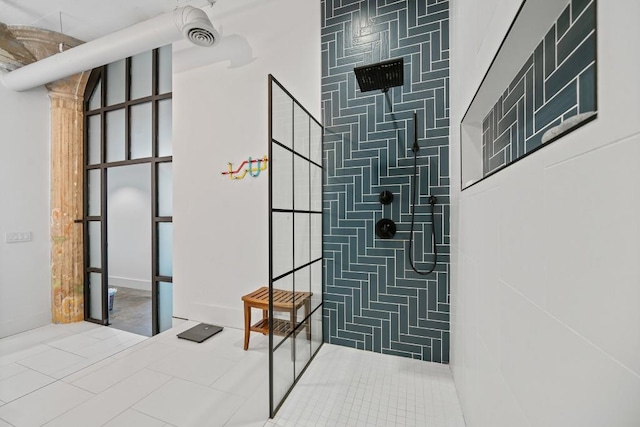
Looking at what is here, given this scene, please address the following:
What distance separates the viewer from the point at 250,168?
2.71 meters

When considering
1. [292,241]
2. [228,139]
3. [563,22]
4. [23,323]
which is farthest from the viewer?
[23,323]

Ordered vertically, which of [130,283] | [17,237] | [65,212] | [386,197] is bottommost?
[130,283]

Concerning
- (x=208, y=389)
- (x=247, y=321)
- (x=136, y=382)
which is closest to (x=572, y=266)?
(x=208, y=389)

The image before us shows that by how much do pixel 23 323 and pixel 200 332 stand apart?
224 cm

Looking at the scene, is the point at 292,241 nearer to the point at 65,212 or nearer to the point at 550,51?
the point at 550,51

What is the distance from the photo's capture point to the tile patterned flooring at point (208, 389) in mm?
1562

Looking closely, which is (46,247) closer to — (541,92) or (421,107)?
(421,107)

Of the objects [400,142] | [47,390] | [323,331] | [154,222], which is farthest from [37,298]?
[400,142]

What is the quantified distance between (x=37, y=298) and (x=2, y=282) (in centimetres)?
38

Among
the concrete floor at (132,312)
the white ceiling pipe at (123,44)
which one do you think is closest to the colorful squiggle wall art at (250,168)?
the white ceiling pipe at (123,44)

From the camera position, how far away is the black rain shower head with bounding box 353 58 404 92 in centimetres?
172

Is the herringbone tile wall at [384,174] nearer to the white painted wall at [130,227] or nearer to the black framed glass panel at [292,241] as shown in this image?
the black framed glass panel at [292,241]

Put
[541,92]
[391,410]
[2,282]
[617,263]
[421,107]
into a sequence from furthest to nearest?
[2,282] → [421,107] → [391,410] → [541,92] → [617,263]

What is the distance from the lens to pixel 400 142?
2.11 m
